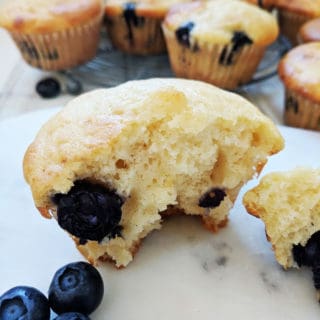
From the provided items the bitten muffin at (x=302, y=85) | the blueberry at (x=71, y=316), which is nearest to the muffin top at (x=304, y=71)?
the bitten muffin at (x=302, y=85)

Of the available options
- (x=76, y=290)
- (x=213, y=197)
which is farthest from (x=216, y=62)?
(x=76, y=290)

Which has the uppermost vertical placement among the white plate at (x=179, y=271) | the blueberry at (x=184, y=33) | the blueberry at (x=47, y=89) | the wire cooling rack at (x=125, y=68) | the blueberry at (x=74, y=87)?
the white plate at (x=179, y=271)

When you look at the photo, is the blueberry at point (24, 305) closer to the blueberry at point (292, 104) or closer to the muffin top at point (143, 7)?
the blueberry at point (292, 104)

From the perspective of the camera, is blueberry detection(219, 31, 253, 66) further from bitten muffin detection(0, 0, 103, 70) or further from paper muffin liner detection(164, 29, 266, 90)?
bitten muffin detection(0, 0, 103, 70)

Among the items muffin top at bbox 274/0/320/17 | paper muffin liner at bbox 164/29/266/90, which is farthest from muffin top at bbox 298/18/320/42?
paper muffin liner at bbox 164/29/266/90

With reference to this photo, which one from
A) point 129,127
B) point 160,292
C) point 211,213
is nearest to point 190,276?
point 160,292
